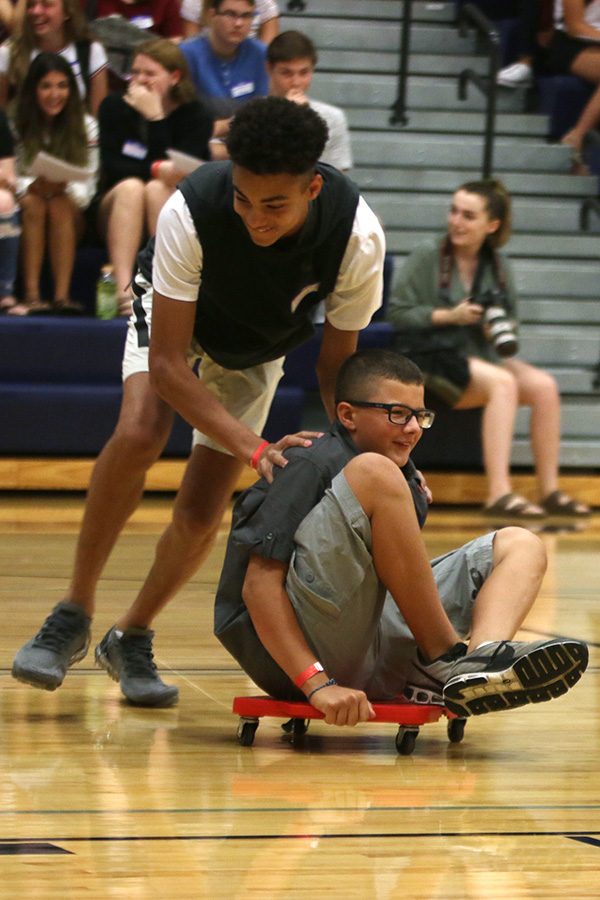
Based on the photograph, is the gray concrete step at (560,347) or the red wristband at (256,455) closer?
the red wristband at (256,455)

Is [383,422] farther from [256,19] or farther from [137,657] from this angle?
[256,19]

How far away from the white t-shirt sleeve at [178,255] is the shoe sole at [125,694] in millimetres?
751

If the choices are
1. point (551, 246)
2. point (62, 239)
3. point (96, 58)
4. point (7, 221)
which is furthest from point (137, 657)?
point (551, 246)

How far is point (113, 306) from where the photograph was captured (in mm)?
5961

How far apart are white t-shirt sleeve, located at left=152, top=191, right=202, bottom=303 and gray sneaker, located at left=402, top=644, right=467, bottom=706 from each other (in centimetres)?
70

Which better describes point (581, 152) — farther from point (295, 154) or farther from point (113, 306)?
point (295, 154)

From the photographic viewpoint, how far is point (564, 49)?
754 cm

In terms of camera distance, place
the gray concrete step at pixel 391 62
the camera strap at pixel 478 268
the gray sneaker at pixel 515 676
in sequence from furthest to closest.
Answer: the gray concrete step at pixel 391 62
the camera strap at pixel 478 268
the gray sneaker at pixel 515 676

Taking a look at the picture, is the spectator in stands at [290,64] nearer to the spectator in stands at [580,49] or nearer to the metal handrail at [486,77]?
the metal handrail at [486,77]

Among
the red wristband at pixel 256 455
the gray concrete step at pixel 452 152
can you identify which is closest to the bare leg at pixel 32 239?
the gray concrete step at pixel 452 152

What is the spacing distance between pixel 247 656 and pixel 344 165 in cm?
390

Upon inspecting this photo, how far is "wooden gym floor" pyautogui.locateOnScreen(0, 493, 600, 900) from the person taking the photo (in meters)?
1.87

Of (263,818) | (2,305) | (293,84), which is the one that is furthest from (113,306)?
(263,818)

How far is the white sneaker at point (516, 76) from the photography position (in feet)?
25.3
